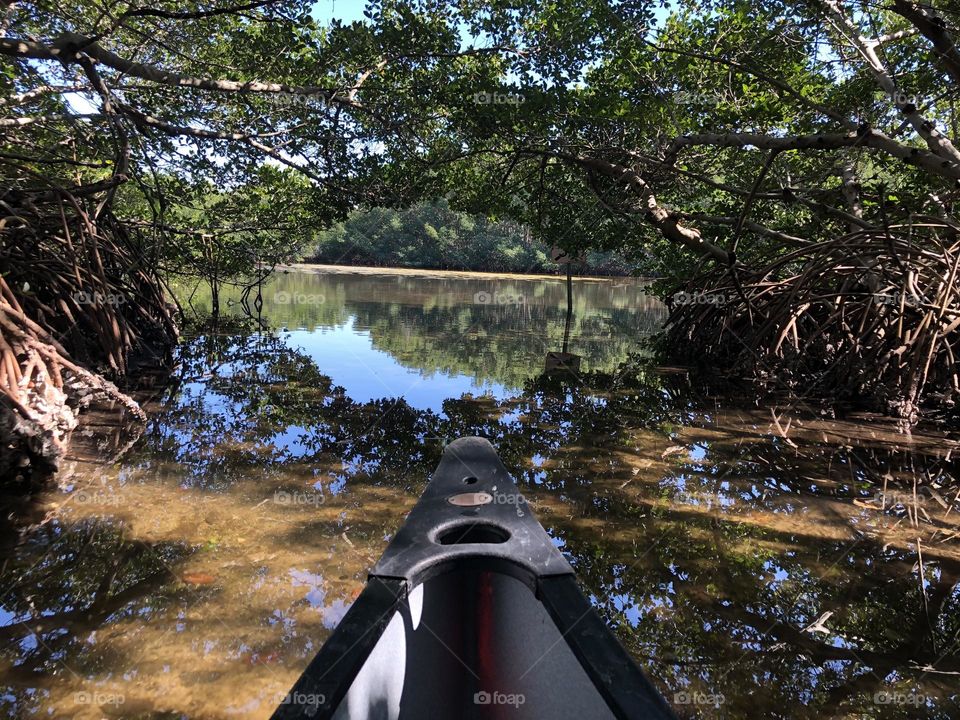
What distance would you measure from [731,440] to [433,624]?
373 cm

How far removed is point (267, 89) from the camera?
22.0 ft

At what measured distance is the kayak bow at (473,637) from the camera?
4.39 ft

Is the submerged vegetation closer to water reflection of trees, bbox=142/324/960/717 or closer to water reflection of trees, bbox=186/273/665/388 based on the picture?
water reflection of trees, bbox=142/324/960/717

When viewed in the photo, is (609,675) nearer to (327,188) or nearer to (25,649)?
(25,649)

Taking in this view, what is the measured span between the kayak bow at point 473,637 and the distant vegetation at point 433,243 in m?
37.7

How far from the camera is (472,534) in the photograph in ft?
6.88

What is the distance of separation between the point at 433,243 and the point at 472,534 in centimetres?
3915

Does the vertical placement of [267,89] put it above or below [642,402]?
above

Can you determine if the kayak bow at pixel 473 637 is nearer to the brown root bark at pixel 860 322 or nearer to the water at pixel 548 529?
the water at pixel 548 529

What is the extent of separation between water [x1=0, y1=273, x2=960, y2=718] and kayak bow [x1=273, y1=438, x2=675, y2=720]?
0.49 metres

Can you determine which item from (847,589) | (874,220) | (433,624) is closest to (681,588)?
(847,589)

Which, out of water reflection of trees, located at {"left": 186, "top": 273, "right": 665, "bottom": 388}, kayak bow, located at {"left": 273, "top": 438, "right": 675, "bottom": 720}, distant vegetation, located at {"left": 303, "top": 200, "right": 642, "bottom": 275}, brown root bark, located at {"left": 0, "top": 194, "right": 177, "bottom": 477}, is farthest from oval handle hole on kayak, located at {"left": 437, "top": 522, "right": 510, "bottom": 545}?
distant vegetation, located at {"left": 303, "top": 200, "right": 642, "bottom": 275}

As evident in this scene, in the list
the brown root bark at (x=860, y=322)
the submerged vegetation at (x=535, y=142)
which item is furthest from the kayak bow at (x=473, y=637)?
the brown root bark at (x=860, y=322)

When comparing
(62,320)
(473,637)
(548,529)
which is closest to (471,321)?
(62,320)
